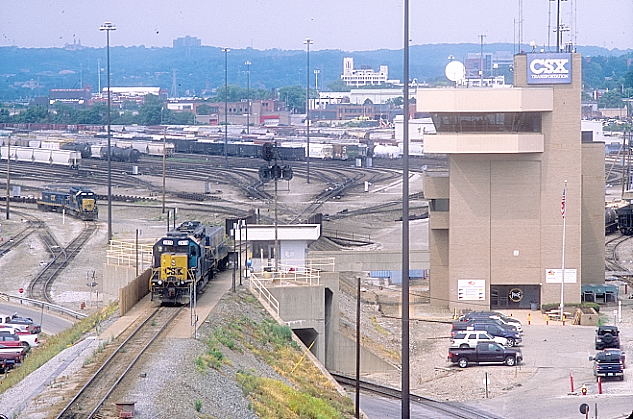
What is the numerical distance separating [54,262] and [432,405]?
119ft

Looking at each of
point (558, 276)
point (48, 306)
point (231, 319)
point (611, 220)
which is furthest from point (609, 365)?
point (611, 220)

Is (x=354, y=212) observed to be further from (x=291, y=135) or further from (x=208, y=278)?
(x=291, y=135)

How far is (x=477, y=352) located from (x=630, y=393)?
6734mm

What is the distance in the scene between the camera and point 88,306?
53031 millimetres

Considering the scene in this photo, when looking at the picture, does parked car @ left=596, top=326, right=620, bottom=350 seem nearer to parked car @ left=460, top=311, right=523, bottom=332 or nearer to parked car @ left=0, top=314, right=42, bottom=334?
parked car @ left=460, top=311, right=523, bottom=332

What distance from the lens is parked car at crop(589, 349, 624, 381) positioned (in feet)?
123

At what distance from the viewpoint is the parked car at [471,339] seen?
41.3m

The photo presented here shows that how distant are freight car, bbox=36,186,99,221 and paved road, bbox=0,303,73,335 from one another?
31.6m

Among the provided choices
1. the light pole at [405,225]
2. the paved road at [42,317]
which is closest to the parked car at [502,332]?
the paved road at [42,317]

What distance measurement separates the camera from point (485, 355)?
40.8m

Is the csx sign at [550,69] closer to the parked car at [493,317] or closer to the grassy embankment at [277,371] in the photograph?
the parked car at [493,317]

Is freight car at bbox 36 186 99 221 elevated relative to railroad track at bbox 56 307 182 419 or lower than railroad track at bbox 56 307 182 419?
lower

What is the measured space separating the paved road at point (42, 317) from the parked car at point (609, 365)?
20023mm

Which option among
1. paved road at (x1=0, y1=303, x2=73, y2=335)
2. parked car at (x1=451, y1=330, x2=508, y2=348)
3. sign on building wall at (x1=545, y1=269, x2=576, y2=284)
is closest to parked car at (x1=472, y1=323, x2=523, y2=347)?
parked car at (x1=451, y1=330, x2=508, y2=348)
